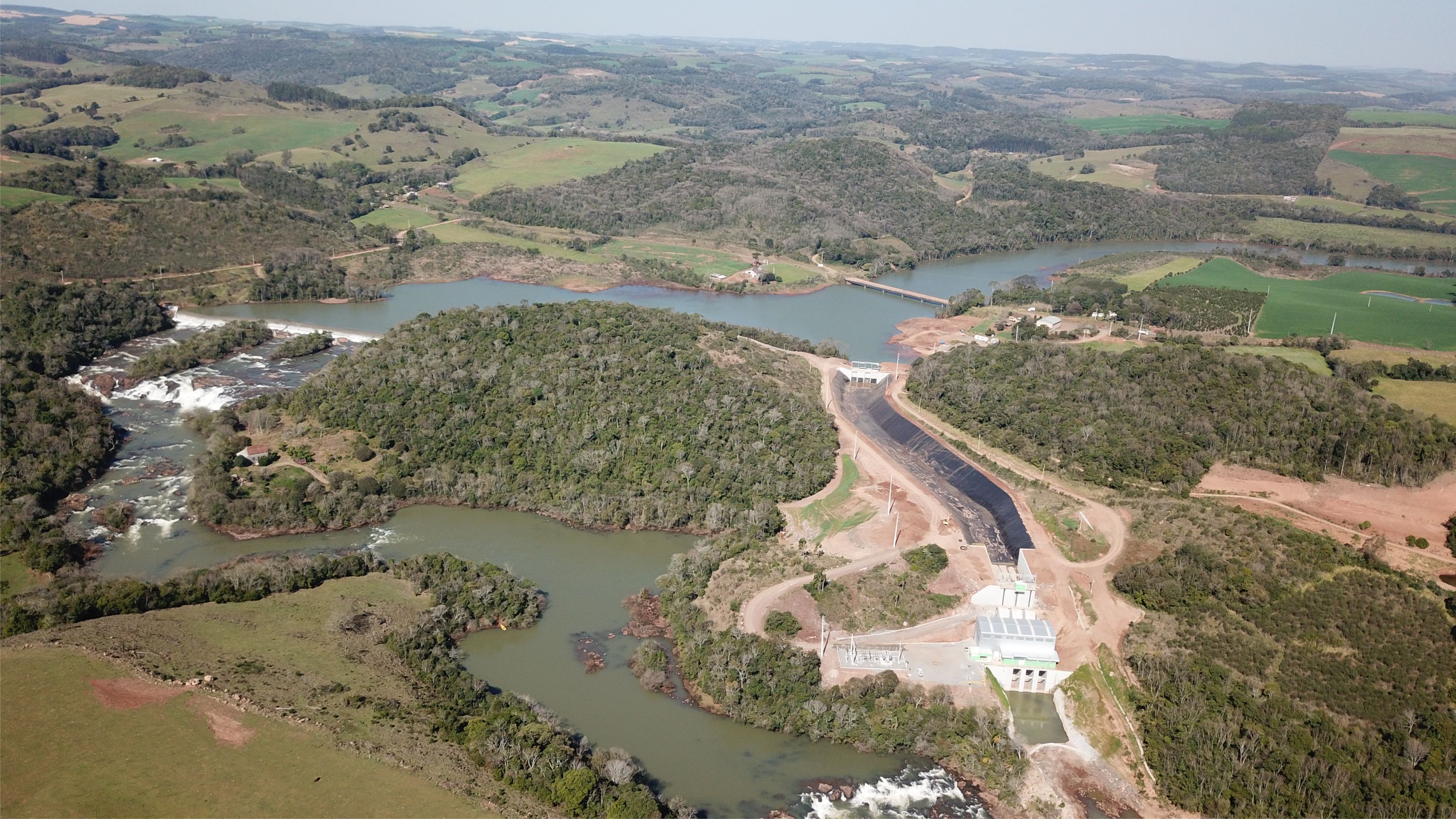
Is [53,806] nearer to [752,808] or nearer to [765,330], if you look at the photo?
[752,808]

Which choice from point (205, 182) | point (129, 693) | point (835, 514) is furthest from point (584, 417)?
point (205, 182)

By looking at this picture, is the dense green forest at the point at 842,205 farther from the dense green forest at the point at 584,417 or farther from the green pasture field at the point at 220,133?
the dense green forest at the point at 584,417

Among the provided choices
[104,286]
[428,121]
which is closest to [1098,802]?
[104,286]

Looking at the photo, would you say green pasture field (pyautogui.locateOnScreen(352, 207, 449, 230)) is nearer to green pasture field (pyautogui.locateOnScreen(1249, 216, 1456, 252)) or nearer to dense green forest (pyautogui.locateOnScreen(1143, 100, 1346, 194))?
green pasture field (pyautogui.locateOnScreen(1249, 216, 1456, 252))

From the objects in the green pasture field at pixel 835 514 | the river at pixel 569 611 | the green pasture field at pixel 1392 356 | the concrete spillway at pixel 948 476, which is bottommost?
the river at pixel 569 611

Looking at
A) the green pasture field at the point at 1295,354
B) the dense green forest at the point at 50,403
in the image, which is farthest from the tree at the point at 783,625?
the green pasture field at the point at 1295,354

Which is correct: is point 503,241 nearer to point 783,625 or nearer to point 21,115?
point 21,115
